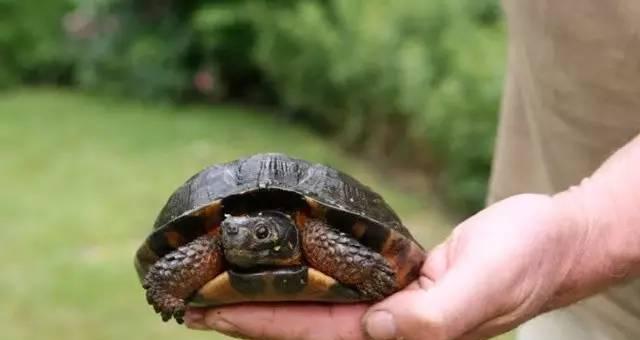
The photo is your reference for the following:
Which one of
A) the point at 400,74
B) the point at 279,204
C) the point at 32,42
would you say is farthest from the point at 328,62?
the point at 279,204

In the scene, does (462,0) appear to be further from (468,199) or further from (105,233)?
(105,233)

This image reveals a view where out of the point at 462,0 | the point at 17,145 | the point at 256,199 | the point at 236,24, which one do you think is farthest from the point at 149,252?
the point at 236,24

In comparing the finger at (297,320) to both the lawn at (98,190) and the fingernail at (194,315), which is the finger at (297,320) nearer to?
the fingernail at (194,315)

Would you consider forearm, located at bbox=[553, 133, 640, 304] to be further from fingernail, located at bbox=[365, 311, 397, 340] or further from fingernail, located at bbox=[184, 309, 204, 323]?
fingernail, located at bbox=[184, 309, 204, 323]

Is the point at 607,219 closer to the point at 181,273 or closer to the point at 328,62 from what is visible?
the point at 181,273

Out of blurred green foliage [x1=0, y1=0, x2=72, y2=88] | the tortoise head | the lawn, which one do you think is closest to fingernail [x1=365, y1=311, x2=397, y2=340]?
the tortoise head

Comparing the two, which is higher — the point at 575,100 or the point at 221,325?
the point at 575,100

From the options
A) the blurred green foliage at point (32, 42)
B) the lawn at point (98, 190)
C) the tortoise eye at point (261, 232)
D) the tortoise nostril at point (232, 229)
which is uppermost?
the blurred green foliage at point (32, 42)

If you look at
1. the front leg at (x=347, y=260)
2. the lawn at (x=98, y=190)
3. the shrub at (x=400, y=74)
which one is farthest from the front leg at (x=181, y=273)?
the shrub at (x=400, y=74)
